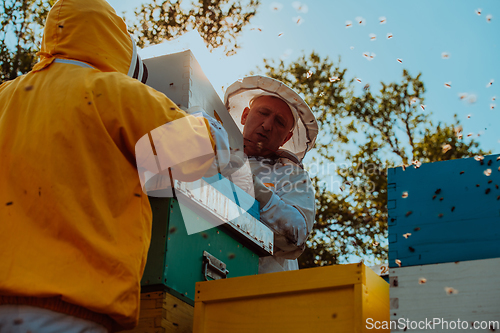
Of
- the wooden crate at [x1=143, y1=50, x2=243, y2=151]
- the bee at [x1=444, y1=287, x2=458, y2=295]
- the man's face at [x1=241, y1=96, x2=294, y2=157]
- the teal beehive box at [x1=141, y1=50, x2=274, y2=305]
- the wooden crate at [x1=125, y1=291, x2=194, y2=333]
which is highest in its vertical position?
the man's face at [x1=241, y1=96, x2=294, y2=157]

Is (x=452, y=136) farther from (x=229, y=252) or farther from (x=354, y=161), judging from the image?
(x=229, y=252)

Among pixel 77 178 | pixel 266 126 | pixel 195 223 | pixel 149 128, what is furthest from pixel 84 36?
pixel 266 126

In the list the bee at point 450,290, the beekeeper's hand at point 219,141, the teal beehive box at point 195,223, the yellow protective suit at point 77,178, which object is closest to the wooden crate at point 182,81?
the teal beehive box at point 195,223

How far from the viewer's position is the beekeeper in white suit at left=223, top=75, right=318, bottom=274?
328 cm

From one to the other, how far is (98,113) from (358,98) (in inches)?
338

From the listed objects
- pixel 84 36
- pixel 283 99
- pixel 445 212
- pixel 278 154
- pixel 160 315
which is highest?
pixel 283 99

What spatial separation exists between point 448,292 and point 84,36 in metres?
1.55

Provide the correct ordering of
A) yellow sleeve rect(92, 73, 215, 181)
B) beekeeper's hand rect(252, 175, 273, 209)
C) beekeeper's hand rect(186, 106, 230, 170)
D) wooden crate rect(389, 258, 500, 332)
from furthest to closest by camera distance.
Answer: beekeeper's hand rect(252, 175, 273, 209) → beekeeper's hand rect(186, 106, 230, 170) → wooden crate rect(389, 258, 500, 332) → yellow sleeve rect(92, 73, 215, 181)

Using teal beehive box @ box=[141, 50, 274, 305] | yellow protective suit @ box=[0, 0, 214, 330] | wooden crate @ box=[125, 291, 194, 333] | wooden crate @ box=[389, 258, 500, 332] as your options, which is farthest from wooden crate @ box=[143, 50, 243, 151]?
wooden crate @ box=[389, 258, 500, 332]

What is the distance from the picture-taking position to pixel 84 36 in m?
1.81

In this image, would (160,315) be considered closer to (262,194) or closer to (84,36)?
(84,36)

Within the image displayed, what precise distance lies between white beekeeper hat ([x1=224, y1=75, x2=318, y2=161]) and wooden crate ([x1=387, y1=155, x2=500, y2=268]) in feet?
6.77

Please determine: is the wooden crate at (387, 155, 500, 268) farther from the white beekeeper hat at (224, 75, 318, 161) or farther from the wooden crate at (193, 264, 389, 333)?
the white beekeeper hat at (224, 75, 318, 161)

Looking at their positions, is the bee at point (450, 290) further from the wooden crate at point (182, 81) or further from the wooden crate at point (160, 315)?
the wooden crate at point (182, 81)
